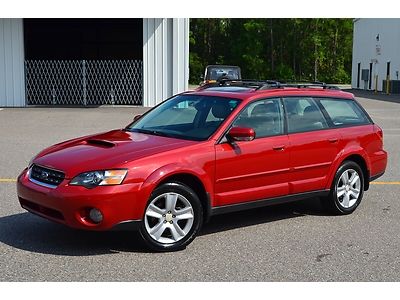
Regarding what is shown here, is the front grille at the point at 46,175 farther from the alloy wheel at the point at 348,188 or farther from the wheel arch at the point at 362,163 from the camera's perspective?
the wheel arch at the point at 362,163

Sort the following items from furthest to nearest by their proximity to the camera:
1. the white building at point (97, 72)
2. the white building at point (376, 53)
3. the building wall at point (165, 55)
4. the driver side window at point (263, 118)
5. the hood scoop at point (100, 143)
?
1. the white building at point (376, 53)
2. the white building at point (97, 72)
3. the building wall at point (165, 55)
4. the driver side window at point (263, 118)
5. the hood scoop at point (100, 143)

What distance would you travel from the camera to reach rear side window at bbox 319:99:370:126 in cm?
675

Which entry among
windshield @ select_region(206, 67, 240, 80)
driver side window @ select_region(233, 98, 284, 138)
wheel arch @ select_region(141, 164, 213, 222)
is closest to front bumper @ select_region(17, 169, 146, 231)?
wheel arch @ select_region(141, 164, 213, 222)

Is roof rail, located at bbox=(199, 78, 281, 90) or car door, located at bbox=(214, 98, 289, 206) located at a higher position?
roof rail, located at bbox=(199, 78, 281, 90)

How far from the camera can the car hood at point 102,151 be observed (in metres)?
4.97

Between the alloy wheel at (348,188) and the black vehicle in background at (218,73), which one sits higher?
the black vehicle in background at (218,73)

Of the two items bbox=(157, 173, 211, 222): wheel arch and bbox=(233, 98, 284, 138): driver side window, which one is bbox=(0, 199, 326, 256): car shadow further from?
bbox=(233, 98, 284, 138): driver side window

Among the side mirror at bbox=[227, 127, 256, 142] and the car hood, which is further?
the side mirror at bbox=[227, 127, 256, 142]

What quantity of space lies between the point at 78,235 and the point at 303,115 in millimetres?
2896

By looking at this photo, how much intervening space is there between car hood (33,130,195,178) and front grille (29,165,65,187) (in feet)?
0.16

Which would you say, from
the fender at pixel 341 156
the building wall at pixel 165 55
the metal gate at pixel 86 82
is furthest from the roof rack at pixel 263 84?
the metal gate at pixel 86 82

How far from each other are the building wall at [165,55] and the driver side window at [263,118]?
1632 cm

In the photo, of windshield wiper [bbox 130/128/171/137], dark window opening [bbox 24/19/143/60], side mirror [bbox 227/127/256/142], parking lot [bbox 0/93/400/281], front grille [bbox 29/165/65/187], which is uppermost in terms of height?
dark window opening [bbox 24/19/143/60]
